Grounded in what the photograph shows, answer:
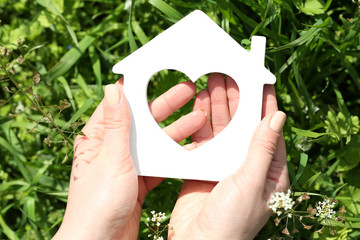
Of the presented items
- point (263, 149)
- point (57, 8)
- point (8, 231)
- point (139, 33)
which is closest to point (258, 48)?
point (263, 149)

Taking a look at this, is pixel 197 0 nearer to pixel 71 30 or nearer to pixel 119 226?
pixel 71 30

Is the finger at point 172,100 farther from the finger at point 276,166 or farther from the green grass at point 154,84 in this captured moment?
the finger at point 276,166

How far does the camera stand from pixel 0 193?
Answer: 2758 mm

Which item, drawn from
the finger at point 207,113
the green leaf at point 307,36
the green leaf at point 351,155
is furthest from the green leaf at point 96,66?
the green leaf at point 351,155

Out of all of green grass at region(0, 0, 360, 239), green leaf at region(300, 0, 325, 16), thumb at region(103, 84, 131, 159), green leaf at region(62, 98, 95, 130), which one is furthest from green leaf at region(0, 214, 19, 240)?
green leaf at region(300, 0, 325, 16)

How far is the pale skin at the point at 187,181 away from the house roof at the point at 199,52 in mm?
140

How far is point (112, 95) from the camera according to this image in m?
2.12

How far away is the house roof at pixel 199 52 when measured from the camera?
82.1 inches

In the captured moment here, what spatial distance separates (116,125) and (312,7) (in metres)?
1.35

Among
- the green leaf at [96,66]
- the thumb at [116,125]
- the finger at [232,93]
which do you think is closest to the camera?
the thumb at [116,125]

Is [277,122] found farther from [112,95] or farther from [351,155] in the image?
[112,95]

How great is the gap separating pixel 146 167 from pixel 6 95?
1549 mm

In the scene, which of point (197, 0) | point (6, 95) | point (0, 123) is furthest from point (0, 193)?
point (197, 0)

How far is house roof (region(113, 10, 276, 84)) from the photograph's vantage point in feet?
6.84
